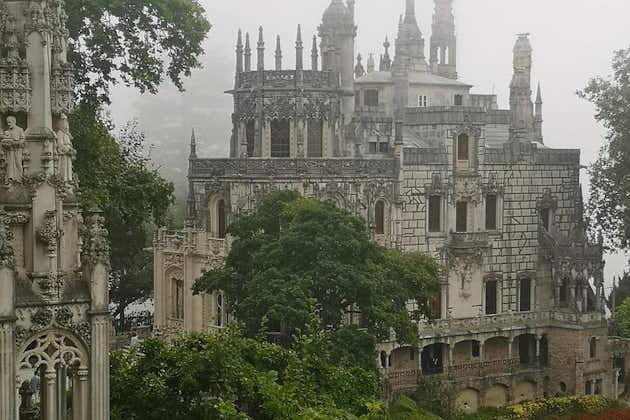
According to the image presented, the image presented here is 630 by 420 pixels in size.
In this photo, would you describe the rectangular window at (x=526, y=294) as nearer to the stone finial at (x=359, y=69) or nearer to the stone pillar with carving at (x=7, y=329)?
the stone finial at (x=359, y=69)

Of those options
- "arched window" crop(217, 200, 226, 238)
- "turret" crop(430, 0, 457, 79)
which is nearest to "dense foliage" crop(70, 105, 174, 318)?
"arched window" crop(217, 200, 226, 238)

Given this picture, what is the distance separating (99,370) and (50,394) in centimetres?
67

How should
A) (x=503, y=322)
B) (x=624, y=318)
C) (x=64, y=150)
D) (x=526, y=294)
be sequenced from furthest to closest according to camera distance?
(x=624, y=318) → (x=526, y=294) → (x=503, y=322) → (x=64, y=150)

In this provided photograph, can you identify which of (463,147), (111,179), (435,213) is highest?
(463,147)

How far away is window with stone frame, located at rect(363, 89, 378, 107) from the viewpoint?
197 ft

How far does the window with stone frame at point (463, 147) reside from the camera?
50747 millimetres

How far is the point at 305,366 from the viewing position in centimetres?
2139

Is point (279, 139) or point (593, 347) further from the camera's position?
point (593, 347)

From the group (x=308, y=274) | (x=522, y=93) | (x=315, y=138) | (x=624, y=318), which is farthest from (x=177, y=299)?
(x=624, y=318)

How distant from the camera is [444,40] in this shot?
71.9m

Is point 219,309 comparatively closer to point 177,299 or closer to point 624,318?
point 177,299

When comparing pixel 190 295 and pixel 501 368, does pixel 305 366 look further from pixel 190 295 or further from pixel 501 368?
pixel 501 368

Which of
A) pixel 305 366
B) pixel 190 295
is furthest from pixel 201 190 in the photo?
pixel 305 366

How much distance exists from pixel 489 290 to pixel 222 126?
6952 centimetres
